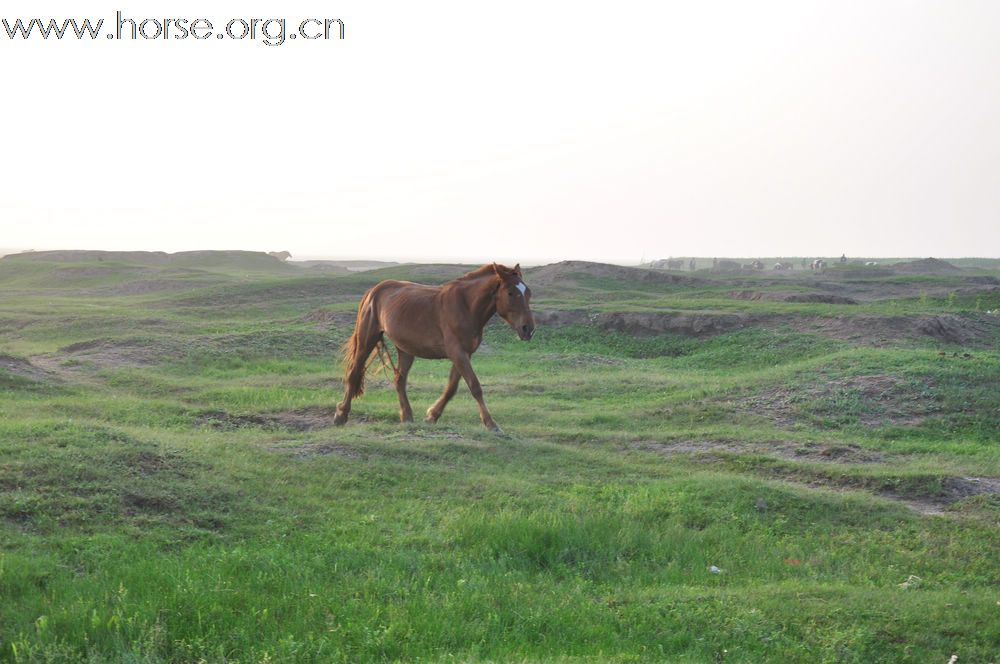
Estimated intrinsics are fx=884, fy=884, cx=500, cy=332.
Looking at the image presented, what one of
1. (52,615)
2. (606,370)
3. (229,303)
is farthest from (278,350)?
(52,615)

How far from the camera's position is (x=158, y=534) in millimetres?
7629

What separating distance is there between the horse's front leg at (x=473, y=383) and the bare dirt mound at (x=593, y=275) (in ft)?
91.8

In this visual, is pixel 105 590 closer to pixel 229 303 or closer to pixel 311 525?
pixel 311 525

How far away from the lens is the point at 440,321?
13711 millimetres

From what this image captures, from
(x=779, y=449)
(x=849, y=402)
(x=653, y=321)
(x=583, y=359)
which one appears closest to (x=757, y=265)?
(x=653, y=321)

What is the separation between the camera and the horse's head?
1261cm

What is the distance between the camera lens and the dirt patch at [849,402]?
15.4 m

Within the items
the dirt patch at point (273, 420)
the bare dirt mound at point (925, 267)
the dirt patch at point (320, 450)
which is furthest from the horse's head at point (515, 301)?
the bare dirt mound at point (925, 267)

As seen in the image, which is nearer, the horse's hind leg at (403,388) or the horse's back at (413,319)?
the horse's back at (413,319)

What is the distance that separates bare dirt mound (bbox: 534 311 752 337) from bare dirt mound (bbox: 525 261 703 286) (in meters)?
13.4

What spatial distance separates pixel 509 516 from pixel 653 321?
1879 cm

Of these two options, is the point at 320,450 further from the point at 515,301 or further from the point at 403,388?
the point at 515,301

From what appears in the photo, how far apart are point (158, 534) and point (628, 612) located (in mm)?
4047

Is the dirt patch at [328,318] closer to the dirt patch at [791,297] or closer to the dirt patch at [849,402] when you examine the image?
the dirt patch at [849,402]
